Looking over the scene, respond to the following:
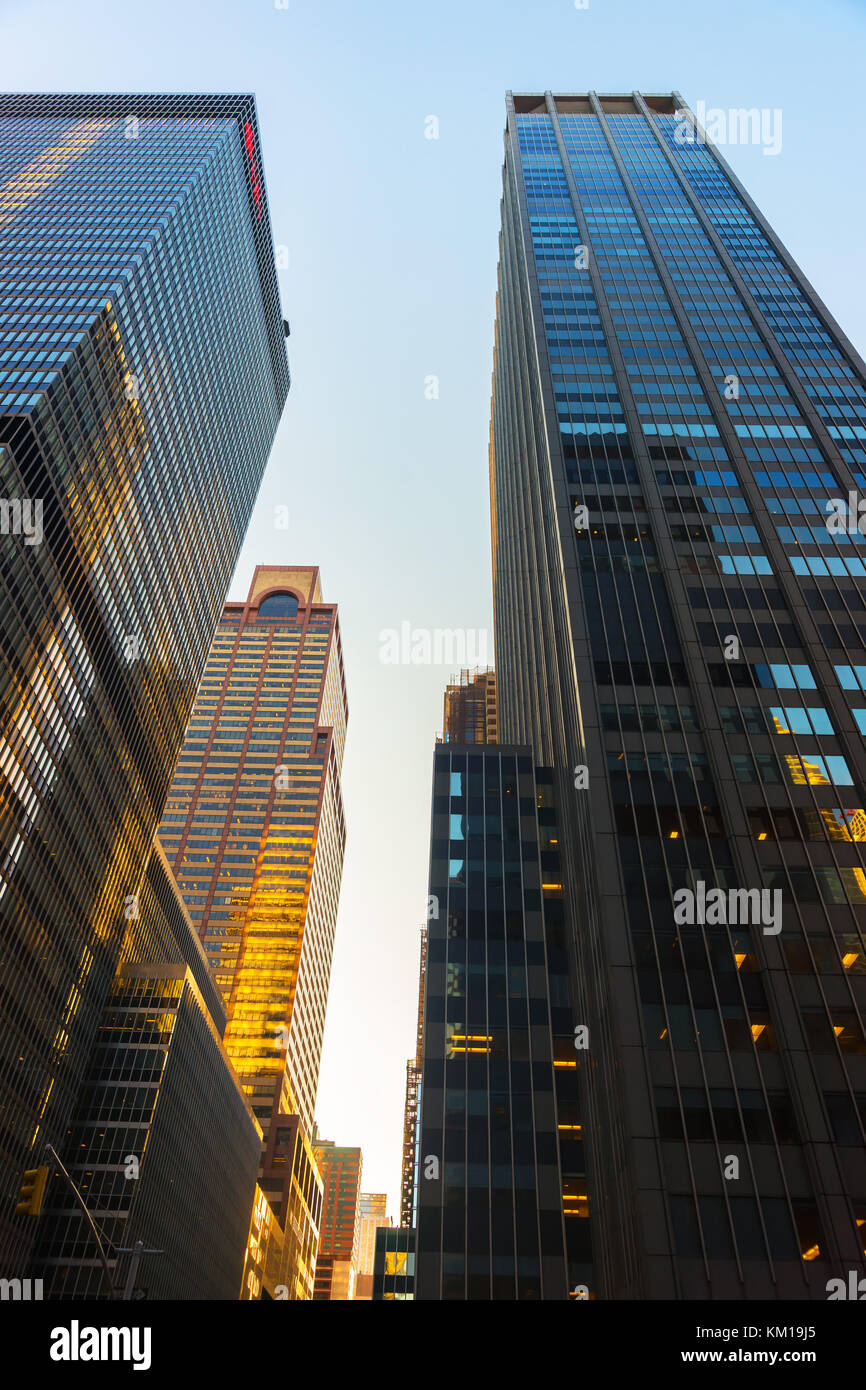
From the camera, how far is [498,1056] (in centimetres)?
5694

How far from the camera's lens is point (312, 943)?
641 ft

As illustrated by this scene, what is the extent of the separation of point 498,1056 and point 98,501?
6515cm

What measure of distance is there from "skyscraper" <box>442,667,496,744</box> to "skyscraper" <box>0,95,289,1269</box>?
171 ft

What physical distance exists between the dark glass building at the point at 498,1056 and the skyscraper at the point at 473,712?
8035cm

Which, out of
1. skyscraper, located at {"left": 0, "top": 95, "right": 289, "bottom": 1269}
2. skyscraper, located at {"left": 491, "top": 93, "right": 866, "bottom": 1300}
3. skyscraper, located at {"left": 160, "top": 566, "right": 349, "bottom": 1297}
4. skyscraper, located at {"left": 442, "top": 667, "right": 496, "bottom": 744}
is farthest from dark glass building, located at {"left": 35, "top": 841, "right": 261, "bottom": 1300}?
skyscraper, located at {"left": 442, "top": 667, "right": 496, "bottom": 744}

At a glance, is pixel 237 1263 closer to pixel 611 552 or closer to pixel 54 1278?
pixel 54 1278

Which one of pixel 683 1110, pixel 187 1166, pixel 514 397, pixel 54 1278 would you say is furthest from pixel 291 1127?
pixel 683 1110

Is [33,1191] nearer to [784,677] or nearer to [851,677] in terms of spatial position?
[784,677]

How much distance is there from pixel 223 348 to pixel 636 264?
6681cm

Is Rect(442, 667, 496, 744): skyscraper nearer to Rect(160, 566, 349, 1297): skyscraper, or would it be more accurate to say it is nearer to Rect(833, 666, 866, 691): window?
Rect(160, 566, 349, 1297): skyscraper

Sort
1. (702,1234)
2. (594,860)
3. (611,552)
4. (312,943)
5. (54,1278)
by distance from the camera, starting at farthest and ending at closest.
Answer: (312,943)
(54,1278)
(611,552)
(594,860)
(702,1234)

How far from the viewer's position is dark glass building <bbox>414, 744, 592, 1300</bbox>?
49.1 m

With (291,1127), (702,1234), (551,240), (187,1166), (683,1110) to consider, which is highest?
(551,240)

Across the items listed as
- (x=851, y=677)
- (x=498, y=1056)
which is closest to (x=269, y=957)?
(x=498, y=1056)
